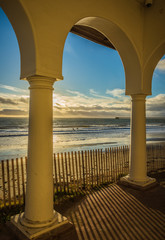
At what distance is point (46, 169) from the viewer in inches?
129

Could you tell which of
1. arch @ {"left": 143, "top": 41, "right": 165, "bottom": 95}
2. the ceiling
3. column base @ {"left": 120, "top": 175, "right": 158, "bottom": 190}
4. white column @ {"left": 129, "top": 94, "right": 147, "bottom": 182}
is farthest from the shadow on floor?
the ceiling

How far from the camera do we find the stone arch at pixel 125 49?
4480mm

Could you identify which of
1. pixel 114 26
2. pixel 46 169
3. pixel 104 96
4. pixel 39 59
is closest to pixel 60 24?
pixel 39 59

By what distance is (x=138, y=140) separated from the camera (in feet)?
17.8

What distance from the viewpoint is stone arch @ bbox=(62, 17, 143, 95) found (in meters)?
4.48

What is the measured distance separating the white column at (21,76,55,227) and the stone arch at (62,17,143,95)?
2.29m

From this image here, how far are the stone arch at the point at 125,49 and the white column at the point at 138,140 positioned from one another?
38cm

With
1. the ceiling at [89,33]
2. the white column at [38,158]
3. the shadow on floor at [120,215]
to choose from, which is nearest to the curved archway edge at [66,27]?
the white column at [38,158]

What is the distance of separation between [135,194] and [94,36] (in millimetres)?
4912

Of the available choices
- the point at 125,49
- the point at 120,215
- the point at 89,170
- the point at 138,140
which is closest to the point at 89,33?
the point at 125,49

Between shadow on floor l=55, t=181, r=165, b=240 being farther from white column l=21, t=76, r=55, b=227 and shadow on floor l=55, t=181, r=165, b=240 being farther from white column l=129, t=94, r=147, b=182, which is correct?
white column l=21, t=76, r=55, b=227

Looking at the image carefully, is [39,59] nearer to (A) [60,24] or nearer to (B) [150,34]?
(A) [60,24]

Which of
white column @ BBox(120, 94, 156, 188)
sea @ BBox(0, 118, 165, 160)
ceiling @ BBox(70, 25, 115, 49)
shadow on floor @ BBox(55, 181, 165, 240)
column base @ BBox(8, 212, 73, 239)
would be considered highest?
ceiling @ BBox(70, 25, 115, 49)

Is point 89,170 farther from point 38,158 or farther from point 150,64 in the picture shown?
point 150,64
